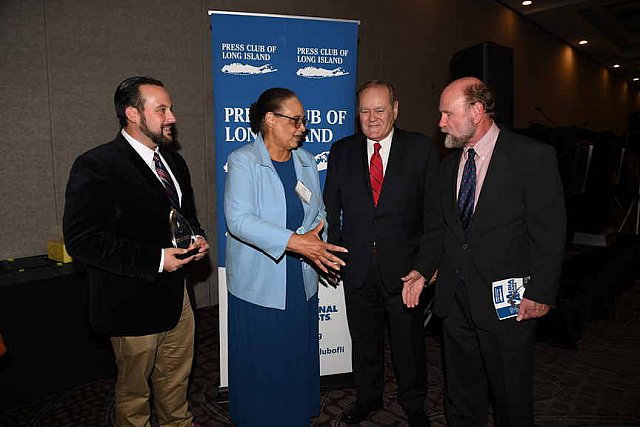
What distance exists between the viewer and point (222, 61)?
272 cm

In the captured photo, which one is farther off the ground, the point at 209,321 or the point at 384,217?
the point at 384,217

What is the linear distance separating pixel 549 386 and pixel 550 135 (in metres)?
2.85

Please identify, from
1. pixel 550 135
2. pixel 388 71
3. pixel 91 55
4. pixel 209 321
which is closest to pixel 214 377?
pixel 209 321

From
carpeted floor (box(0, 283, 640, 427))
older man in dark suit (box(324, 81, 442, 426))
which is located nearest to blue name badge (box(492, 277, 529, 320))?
older man in dark suit (box(324, 81, 442, 426))

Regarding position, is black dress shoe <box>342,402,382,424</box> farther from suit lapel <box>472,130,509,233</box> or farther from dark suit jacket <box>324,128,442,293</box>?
suit lapel <box>472,130,509,233</box>

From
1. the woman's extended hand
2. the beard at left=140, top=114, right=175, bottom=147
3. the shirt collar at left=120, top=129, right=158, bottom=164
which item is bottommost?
the woman's extended hand

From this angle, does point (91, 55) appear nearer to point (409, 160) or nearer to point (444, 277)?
point (409, 160)

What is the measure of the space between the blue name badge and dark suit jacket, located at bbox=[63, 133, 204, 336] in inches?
56.1

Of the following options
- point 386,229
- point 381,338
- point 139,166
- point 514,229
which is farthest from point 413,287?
point 139,166

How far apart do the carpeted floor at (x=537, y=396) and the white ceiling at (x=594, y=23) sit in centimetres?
671

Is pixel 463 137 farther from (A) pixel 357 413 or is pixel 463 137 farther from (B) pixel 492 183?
(A) pixel 357 413

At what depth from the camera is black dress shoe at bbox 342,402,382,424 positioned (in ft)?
8.50

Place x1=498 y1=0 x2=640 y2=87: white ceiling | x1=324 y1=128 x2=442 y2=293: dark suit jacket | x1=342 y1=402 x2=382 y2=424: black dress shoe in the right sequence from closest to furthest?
x1=324 y1=128 x2=442 y2=293: dark suit jacket
x1=342 y1=402 x2=382 y2=424: black dress shoe
x1=498 y1=0 x2=640 y2=87: white ceiling

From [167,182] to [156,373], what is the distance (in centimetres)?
92
